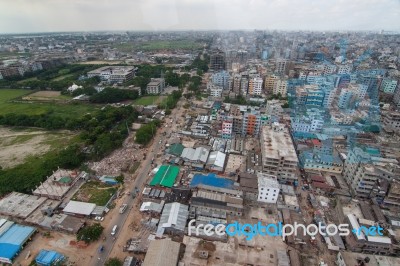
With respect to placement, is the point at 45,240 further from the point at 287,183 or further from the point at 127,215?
the point at 287,183

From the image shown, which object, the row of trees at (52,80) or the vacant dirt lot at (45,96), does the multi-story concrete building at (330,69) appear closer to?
the row of trees at (52,80)

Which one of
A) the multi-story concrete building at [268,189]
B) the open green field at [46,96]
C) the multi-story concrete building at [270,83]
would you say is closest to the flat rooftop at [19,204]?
the multi-story concrete building at [268,189]

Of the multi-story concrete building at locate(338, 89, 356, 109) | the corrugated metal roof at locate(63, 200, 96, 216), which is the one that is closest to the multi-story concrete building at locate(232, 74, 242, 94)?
the multi-story concrete building at locate(338, 89, 356, 109)

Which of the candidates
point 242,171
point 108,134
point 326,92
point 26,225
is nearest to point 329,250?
point 242,171

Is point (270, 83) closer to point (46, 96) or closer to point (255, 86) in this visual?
point (255, 86)

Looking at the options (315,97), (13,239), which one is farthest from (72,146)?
(315,97)

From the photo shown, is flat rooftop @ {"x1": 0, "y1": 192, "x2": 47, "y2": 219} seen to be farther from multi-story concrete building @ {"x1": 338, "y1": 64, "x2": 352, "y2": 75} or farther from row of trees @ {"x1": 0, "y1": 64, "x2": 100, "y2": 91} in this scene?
multi-story concrete building @ {"x1": 338, "y1": 64, "x2": 352, "y2": 75}
